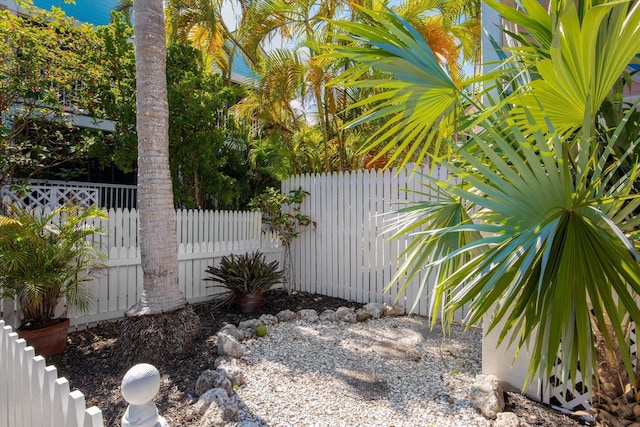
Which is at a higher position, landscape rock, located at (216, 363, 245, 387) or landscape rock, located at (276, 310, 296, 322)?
landscape rock, located at (216, 363, 245, 387)

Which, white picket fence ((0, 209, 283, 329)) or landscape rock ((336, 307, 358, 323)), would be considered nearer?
white picket fence ((0, 209, 283, 329))

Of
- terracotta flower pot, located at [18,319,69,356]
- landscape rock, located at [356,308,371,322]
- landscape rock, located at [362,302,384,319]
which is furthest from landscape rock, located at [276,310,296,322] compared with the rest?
terracotta flower pot, located at [18,319,69,356]

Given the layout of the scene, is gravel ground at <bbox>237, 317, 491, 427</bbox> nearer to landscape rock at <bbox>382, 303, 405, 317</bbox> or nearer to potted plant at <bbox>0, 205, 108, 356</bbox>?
landscape rock at <bbox>382, 303, 405, 317</bbox>

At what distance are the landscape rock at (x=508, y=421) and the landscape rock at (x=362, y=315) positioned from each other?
279 centimetres

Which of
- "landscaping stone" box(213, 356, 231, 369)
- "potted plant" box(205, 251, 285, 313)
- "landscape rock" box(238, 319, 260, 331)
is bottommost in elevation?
"landscape rock" box(238, 319, 260, 331)

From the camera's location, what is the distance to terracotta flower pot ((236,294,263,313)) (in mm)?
5586

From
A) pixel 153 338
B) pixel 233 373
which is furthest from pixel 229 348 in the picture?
pixel 153 338

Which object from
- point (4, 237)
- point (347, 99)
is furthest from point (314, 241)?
point (4, 237)

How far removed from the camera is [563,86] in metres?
1.77

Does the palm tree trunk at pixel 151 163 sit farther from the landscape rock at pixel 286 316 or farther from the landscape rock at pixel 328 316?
the landscape rock at pixel 328 316

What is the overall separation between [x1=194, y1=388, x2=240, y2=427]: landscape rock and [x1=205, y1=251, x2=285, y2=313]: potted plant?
2.66m

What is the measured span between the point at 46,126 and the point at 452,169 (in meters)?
7.57

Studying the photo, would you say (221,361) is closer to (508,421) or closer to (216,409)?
(216,409)

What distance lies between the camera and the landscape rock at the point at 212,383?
306cm
